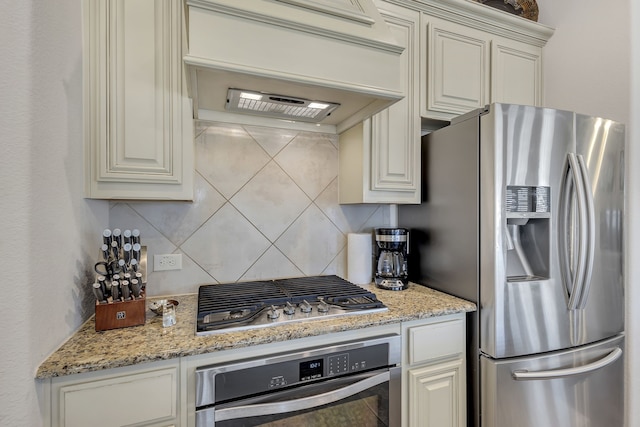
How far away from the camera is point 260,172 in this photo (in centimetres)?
168

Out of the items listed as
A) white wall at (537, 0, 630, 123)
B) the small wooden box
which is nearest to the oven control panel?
the small wooden box

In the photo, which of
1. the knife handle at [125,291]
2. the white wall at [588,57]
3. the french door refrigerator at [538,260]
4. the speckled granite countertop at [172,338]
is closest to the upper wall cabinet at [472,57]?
the white wall at [588,57]

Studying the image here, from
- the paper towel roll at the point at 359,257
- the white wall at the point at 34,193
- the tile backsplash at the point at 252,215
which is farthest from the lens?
the paper towel roll at the point at 359,257

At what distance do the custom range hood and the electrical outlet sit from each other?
0.72 metres

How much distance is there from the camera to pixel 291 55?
1.12m

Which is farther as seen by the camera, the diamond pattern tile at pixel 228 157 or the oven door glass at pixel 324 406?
the diamond pattern tile at pixel 228 157

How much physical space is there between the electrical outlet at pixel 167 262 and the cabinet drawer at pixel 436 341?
1.15 meters

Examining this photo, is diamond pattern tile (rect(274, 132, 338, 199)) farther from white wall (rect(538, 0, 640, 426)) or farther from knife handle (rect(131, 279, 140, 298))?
white wall (rect(538, 0, 640, 426))

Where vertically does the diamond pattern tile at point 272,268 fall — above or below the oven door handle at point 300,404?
above

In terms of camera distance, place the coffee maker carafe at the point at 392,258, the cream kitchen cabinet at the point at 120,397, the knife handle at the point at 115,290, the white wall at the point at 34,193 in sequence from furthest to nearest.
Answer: the coffee maker carafe at the point at 392,258 < the knife handle at the point at 115,290 < the cream kitchen cabinet at the point at 120,397 < the white wall at the point at 34,193

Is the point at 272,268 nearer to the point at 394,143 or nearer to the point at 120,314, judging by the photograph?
the point at 120,314

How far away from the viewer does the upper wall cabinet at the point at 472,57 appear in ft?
5.52

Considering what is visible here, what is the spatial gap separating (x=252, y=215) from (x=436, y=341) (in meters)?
1.09

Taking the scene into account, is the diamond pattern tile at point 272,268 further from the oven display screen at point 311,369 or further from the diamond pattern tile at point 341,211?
the oven display screen at point 311,369
